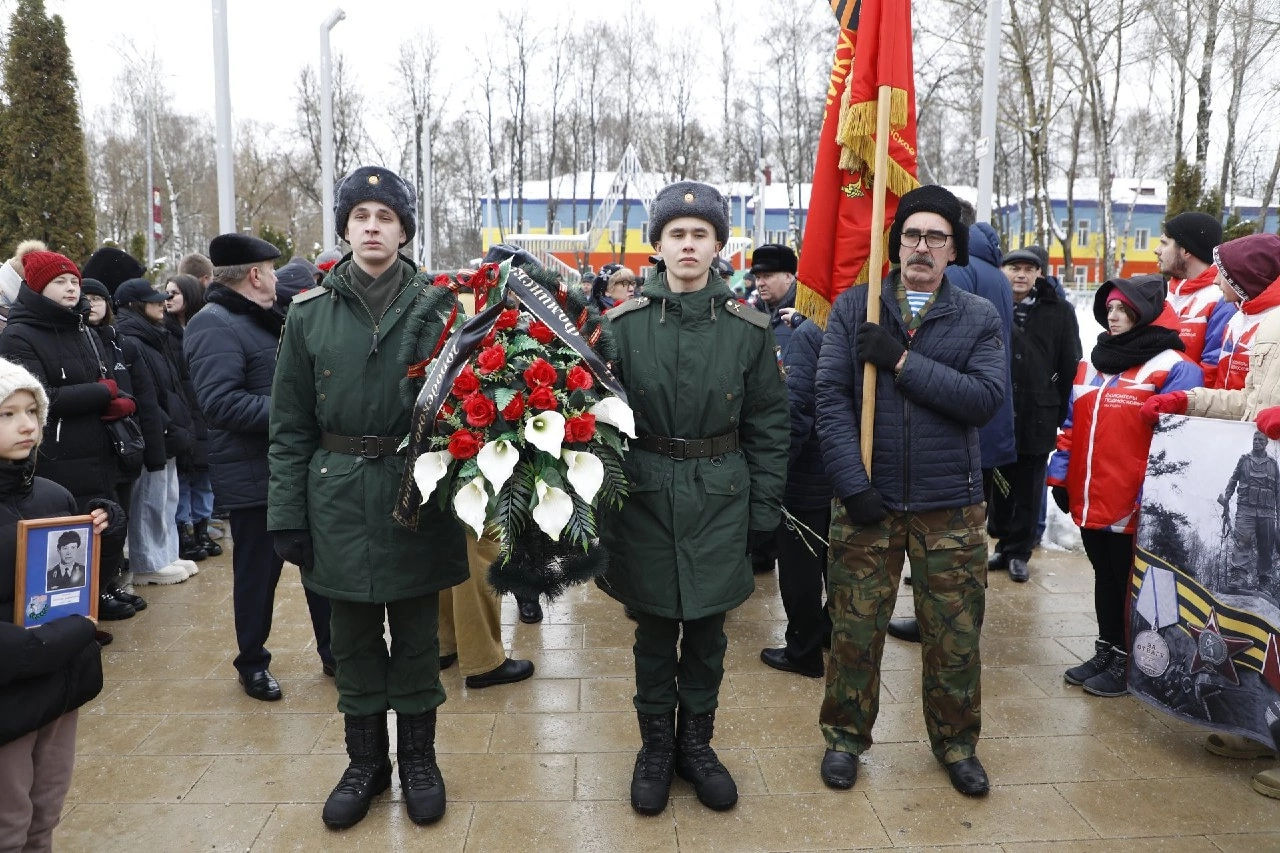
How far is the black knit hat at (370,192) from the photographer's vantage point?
329 centimetres

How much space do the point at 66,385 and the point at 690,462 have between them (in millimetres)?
3704

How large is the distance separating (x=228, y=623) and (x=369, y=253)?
3249mm

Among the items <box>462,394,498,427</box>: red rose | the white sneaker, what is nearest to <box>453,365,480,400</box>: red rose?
<box>462,394,498,427</box>: red rose

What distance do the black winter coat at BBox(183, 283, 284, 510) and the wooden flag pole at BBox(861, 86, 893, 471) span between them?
268 cm

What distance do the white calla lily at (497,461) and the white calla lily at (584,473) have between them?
0.17m

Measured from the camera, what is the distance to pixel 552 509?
2857mm

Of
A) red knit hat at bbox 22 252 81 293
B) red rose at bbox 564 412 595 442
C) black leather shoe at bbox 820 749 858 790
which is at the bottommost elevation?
black leather shoe at bbox 820 749 858 790

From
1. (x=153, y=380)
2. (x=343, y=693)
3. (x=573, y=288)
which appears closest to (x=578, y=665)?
(x=343, y=693)

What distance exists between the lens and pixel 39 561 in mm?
2512

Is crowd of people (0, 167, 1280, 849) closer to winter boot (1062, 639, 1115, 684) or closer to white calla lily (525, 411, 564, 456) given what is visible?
white calla lily (525, 411, 564, 456)

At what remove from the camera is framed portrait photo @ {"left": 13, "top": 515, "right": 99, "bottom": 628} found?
8.14 feet

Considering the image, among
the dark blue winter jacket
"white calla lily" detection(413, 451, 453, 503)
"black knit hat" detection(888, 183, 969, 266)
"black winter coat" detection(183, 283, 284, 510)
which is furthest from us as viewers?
the dark blue winter jacket

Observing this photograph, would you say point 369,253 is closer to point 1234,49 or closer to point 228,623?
point 228,623

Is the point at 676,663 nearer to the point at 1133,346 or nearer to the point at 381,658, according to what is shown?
the point at 381,658
